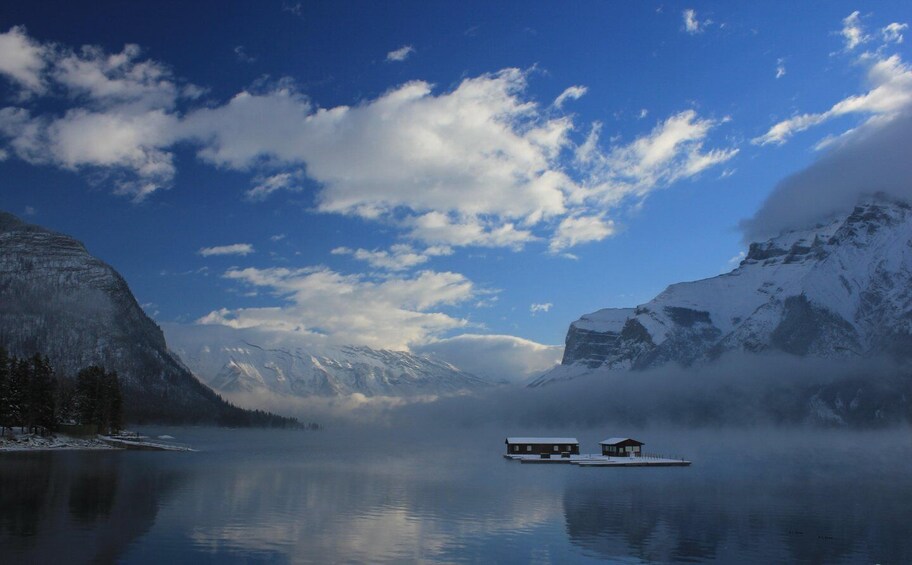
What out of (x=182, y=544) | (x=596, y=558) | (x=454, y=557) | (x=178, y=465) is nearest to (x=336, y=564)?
(x=454, y=557)

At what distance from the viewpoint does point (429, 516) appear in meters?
73.1

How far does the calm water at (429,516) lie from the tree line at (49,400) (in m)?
19.9

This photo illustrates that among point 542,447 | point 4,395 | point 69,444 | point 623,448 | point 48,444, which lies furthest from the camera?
point 542,447

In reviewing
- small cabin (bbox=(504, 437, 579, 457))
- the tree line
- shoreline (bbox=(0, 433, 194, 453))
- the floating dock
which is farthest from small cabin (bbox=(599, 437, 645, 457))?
the tree line

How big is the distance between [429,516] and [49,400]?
11047cm

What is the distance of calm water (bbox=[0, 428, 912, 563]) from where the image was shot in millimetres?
53625

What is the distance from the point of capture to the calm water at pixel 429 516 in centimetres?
5362

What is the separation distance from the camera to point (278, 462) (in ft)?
494

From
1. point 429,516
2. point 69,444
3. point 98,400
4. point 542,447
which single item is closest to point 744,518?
point 429,516

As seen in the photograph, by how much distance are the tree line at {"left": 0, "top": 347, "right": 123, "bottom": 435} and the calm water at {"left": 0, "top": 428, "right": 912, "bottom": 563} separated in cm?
1985

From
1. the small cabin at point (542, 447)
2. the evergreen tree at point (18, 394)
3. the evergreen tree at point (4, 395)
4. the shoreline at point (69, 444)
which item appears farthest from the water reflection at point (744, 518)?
the evergreen tree at point (18, 394)

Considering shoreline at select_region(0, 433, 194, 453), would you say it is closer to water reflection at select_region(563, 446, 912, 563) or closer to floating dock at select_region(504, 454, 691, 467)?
floating dock at select_region(504, 454, 691, 467)

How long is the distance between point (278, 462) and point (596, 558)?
10918 cm

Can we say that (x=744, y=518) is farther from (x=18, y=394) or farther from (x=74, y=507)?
(x=18, y=394)
